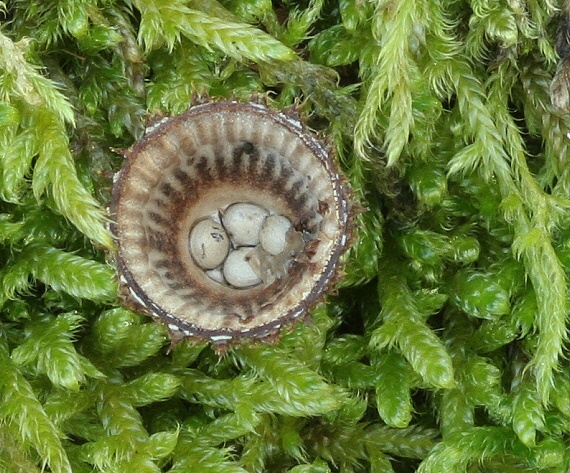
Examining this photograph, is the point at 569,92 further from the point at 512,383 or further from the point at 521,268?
the point at 512,383

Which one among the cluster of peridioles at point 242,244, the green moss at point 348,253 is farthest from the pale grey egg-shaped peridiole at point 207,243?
the green moss at point 348,253

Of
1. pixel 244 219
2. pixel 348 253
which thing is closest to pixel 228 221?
pixel 244 219

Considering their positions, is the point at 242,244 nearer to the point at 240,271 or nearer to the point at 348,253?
the point at 240,271

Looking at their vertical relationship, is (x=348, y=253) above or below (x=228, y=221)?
above

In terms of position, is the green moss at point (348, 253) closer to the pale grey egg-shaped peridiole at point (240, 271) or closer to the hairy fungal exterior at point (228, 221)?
the hairy fungal exterior at point (228, 221)

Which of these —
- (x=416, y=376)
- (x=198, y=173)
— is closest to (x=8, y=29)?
Result: (x=198, y=173)

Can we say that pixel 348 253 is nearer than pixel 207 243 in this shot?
Yes

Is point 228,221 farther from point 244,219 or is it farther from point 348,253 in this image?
point 348,253
